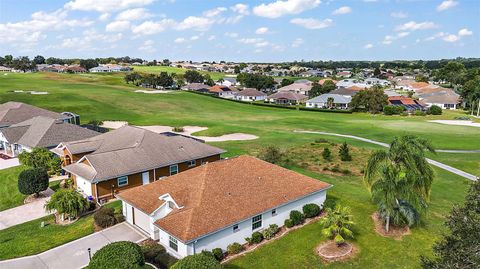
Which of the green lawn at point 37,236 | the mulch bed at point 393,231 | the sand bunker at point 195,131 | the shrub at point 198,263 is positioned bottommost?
the green lawn at point 37,236

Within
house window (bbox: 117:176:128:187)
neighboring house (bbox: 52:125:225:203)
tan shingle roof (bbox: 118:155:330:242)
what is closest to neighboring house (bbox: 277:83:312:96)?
neighboring house (bbox: 52:125:225:203)

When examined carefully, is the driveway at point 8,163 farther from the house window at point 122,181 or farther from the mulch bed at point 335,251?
the mulch bed at point 335,251

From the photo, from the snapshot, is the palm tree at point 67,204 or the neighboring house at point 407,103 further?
the neighboring house at point 407,103

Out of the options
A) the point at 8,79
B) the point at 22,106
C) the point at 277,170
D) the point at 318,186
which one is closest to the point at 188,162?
the point at 277,170

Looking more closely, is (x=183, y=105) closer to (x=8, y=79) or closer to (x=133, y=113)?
(x=133, y=113)

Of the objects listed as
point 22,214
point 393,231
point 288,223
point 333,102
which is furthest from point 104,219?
point 333,102

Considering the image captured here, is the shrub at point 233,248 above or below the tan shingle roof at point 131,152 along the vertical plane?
below

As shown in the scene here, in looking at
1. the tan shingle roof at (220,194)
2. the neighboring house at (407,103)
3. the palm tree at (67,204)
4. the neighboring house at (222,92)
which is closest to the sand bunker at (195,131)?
the tan shingle roof at (220,194)
